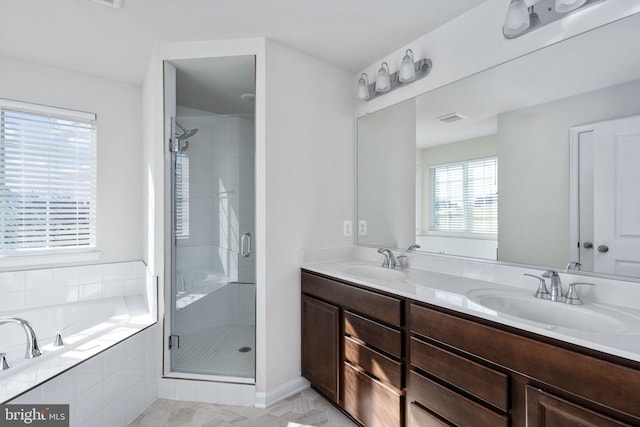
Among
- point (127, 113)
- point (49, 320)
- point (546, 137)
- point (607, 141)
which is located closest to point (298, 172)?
point (546, 137)

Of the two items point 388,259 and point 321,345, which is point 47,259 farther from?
point 388,259

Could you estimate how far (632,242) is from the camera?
1.19 m

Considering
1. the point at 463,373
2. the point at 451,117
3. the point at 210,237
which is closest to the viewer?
the point at 463,373

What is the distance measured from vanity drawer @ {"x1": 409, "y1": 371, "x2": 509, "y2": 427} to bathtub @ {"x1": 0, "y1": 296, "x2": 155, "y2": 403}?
165cm

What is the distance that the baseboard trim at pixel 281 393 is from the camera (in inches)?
77.2

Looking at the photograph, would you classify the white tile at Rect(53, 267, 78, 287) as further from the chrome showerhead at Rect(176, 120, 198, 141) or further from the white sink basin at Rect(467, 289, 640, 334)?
the white sink basin at Rect(467, 289, 640, 334)

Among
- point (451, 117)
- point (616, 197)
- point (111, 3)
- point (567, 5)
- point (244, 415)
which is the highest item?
point (111, 3)

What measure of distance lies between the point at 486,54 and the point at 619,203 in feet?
3.14

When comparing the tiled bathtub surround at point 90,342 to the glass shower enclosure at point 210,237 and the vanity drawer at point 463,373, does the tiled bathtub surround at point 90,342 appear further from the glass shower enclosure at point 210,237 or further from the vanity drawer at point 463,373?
the vanity drawer at point 463,373

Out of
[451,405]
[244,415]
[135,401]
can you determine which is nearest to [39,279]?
[135,401]

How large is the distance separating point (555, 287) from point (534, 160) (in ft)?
1.99

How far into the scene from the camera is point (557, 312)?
1235mm

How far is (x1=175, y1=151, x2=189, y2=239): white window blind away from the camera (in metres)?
2.20

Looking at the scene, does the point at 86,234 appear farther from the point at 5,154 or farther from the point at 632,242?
the point at 632,242
